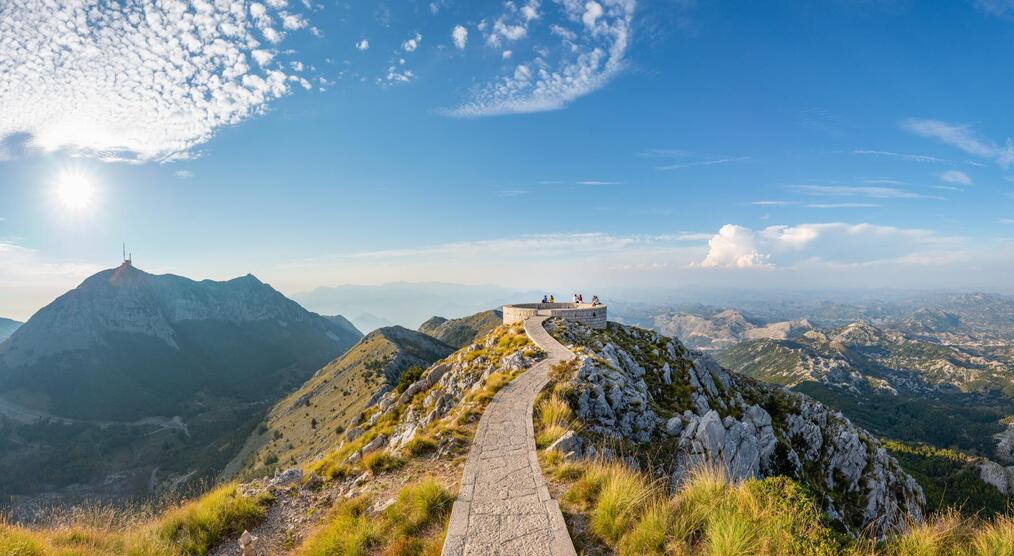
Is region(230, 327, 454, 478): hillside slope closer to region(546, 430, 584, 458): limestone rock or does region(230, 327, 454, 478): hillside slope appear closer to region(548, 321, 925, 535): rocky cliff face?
region(548, 321, 925, 535): rocky cliff face

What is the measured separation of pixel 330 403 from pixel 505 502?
375ft

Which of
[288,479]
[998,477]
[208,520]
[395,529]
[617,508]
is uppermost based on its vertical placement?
[617,508]

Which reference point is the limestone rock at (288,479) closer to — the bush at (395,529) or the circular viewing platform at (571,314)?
the bush at (395,529)

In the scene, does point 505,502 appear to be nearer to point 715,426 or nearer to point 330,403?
point 715,426

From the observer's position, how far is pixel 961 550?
647 cm

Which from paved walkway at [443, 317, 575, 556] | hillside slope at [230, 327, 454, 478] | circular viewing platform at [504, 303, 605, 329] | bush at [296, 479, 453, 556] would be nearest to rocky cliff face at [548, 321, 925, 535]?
circular viewing platform at [504, 303, 605, 329]

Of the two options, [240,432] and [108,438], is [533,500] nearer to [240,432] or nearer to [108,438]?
[240,432]

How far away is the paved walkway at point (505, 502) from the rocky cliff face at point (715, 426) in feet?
9.38

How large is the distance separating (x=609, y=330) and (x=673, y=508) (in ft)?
119

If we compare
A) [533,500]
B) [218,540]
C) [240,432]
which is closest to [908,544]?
[533,500]

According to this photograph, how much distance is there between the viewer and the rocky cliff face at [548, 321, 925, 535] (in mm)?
16500

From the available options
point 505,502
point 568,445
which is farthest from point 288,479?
point 568,445

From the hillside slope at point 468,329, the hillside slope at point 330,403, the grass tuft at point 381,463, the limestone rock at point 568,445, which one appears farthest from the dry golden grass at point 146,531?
the hillside slope at point 468,329

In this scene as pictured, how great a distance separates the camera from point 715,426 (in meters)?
16.2
